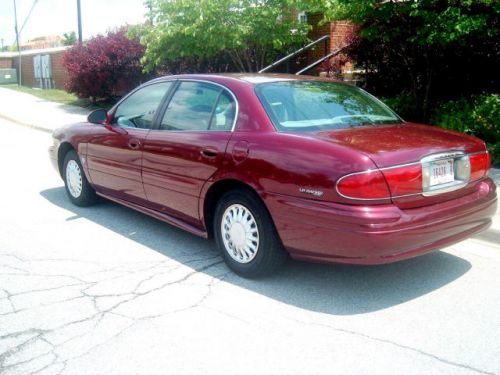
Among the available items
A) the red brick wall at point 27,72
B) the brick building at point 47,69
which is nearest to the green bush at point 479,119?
the brick building at point 47,69

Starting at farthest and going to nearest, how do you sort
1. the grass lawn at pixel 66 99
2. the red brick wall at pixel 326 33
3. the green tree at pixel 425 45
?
the grass lawn at pixel 66 99 → the red brick wall at pixel 326 33 → the green tree at pixel 425 45

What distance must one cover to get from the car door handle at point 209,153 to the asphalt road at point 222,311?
36.8 inches

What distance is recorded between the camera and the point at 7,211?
6.53 metres

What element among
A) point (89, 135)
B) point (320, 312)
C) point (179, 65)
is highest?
point (179, 65)

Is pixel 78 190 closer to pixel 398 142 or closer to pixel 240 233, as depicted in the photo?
pixel 240 233

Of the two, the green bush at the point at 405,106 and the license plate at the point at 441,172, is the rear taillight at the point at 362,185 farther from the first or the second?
the green bush at the point at 405,106

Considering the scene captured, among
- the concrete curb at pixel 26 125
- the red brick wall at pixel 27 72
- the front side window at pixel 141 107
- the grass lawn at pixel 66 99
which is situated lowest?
the concrete curb at pixel 26 125

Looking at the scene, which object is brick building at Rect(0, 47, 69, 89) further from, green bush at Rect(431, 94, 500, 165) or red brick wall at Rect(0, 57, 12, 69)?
green bush at Rect(431, 94, 500, 165)

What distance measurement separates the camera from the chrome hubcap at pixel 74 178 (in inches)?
257

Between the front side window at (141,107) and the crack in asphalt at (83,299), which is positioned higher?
the front side window at (141,107)

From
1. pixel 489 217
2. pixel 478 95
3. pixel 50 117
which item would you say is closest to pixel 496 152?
pixel 478 95

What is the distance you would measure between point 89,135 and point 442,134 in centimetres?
368

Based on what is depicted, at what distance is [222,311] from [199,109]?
184 cm

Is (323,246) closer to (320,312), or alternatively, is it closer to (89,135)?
(320,312)
